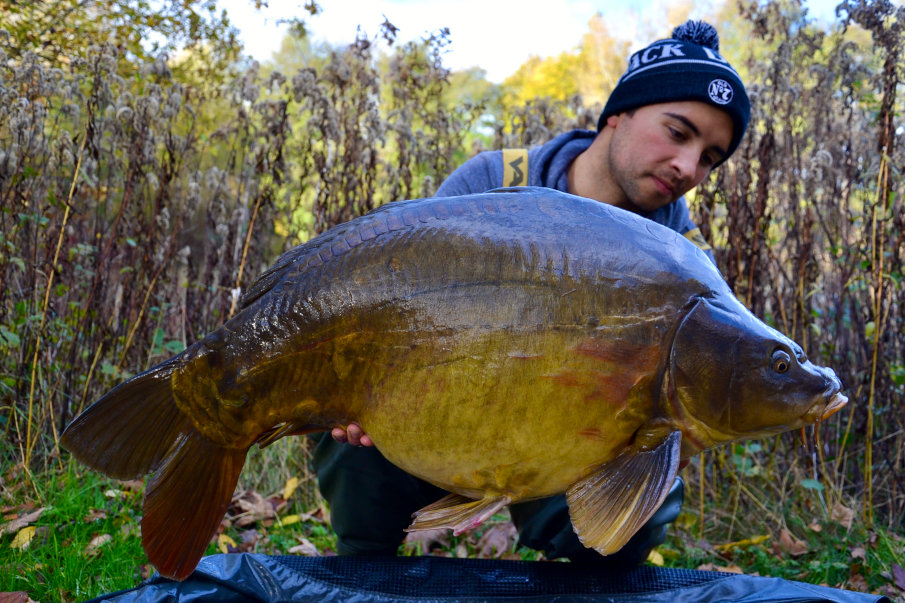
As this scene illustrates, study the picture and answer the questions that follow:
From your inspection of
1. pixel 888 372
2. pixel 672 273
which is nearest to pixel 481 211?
pixel 672 273

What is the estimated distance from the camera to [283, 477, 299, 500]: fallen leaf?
9.02 feet

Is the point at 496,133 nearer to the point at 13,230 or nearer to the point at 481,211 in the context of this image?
the point at 13,230

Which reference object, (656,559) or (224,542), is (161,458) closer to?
(224,542)

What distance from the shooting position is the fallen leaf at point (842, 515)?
7.95 ft

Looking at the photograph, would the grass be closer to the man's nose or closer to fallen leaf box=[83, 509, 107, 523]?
fallen leaf box=[83, 509, 107, 523]

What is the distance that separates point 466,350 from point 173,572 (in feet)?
2.16

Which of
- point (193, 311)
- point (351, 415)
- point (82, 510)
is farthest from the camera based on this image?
point (193, 311)

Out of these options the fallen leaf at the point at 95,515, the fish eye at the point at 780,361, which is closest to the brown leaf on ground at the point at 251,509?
the fallen leaf at the point at 95,515

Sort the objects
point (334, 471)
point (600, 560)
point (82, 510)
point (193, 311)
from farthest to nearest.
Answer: point (193, 311)
point (82, 510)
point (334, 471)
point (600, 560)

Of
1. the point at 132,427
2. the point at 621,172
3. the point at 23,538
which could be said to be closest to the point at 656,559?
the point at 621,172

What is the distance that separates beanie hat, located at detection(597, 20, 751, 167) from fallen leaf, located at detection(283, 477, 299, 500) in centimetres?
179

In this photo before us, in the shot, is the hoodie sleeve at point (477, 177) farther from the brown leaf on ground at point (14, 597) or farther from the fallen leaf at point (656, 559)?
the brown leaf on ground at point (14, 597)

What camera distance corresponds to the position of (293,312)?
125cm

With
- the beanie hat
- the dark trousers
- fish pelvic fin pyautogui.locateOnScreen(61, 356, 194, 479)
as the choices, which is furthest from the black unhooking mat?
the beanie hat
